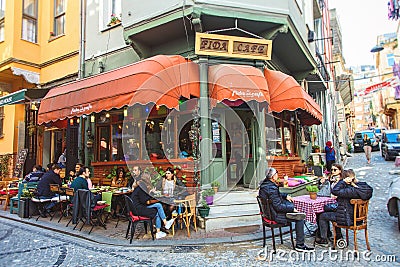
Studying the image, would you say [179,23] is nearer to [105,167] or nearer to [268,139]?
[268,139]

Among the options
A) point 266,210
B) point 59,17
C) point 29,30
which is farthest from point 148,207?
point 29,30

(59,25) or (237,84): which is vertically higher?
(59,25)

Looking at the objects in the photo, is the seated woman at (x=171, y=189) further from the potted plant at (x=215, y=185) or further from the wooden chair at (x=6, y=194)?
the wooden chair at (x=6, y=194)

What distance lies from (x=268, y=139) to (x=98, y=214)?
557cm

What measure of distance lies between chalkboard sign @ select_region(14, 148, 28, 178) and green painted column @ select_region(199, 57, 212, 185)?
9.29 m

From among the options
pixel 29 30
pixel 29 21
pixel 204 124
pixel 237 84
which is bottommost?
pixel 204 124

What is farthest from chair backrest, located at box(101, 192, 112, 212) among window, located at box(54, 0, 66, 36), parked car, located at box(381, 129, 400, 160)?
parked car, located at box(381, 129, 400, 160)

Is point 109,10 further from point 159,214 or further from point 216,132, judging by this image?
point 159,214

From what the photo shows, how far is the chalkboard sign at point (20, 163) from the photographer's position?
12953 millimetres

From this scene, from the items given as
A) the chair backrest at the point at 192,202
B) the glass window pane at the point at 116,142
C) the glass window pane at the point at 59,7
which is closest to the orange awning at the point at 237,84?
the chair backrest at the point at 192,202

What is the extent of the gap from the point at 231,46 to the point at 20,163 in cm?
1067

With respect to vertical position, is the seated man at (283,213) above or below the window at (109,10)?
below

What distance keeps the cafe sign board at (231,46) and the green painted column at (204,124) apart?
0.41 metres

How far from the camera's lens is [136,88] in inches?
273
